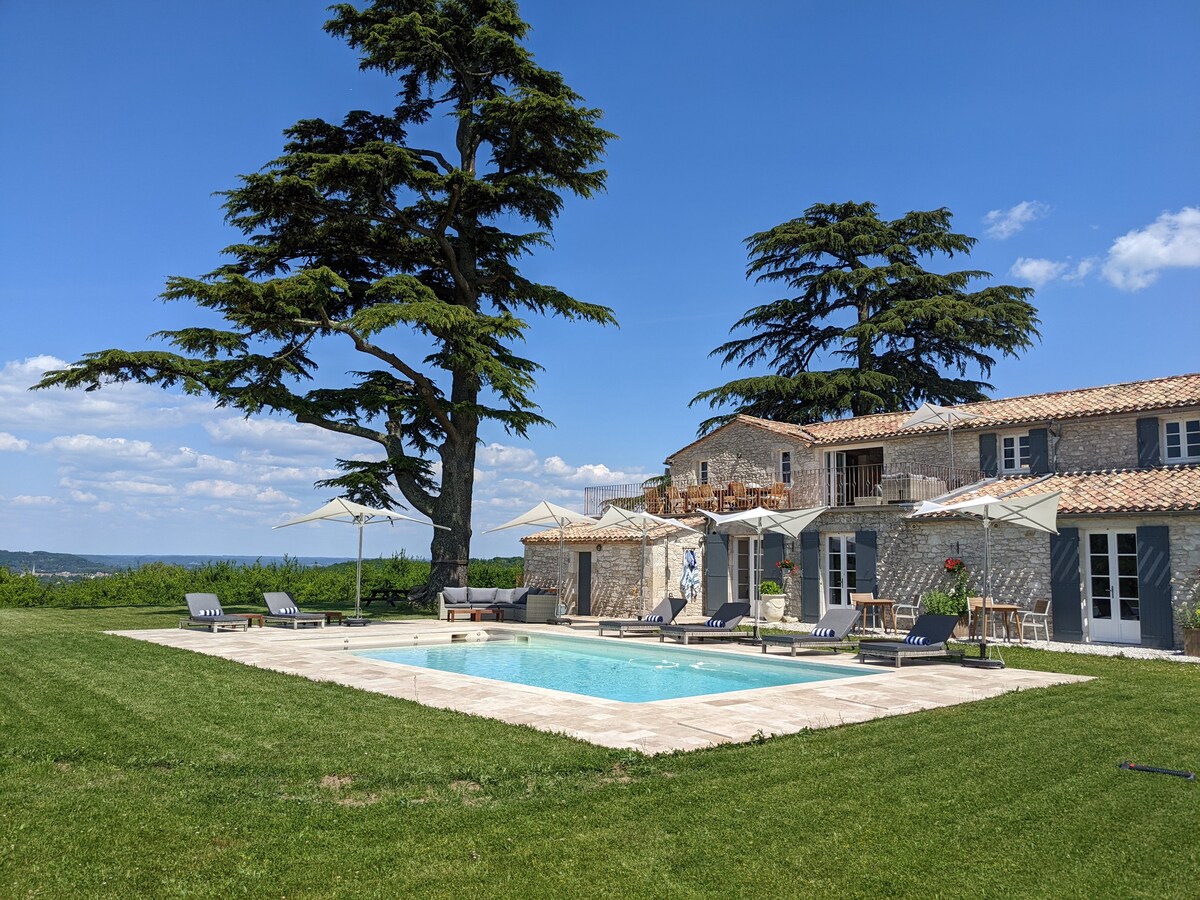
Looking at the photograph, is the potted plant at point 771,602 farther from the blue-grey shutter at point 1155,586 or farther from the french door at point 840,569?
the blue-grey shutter at point 1155,586

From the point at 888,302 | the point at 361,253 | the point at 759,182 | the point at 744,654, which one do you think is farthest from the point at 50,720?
the point at 888,302

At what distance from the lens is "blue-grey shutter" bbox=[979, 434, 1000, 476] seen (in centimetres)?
2273

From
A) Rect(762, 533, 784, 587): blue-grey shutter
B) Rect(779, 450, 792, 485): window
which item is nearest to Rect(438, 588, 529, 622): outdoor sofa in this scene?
Rect(762, 533, 784, 587): blue-grey shutter

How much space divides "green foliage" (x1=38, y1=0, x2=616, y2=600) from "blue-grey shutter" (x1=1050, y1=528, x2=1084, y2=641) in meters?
14.8

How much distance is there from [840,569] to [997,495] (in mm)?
4789

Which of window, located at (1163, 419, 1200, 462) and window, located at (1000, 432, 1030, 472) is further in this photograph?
window, located at (1000, 432, 1030, 472)

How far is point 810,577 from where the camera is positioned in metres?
23.8

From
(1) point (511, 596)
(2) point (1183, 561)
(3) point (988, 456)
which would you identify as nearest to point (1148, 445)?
(3) point (988, 456)

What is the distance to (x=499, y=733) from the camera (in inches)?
312

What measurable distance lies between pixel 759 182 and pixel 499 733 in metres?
17.5

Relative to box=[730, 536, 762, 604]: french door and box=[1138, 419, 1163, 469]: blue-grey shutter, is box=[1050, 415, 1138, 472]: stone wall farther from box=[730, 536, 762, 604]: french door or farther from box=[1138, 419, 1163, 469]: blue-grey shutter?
box=[730, 536, 762, 604]: french door

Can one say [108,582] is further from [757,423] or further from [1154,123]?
[1154,123]

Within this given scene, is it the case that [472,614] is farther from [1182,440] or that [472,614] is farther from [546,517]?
[1182,440]

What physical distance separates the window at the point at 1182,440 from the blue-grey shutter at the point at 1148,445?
0.21 meters
